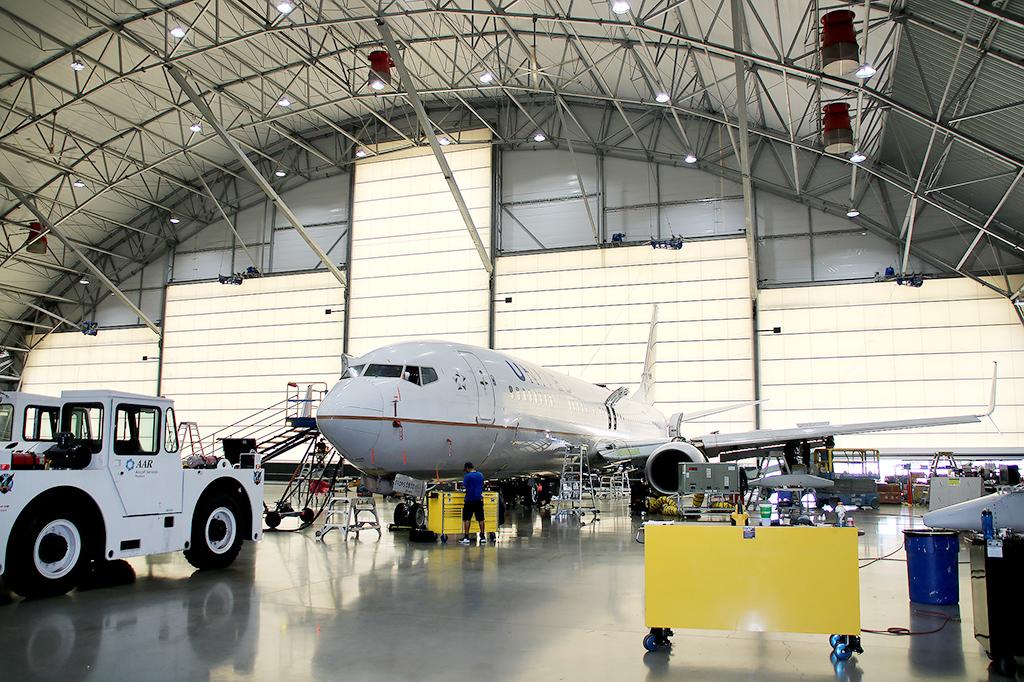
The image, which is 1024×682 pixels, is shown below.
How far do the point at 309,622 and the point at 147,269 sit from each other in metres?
36.1

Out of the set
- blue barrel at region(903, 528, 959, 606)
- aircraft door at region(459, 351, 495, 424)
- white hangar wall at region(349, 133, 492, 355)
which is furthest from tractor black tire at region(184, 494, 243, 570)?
white hangar wall at region(349, 133, 492, 355)

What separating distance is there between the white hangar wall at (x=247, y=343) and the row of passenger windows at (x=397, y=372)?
68.3 feet

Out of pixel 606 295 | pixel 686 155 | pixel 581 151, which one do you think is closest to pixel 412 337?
pixel 606 295

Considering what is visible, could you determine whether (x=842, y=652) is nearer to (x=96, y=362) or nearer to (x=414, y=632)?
(x=414, y=632)

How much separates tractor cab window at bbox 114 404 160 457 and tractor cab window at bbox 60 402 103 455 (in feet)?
1.24

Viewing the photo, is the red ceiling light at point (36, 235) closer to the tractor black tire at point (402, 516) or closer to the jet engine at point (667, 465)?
the tractor black tire at point (402, 516)

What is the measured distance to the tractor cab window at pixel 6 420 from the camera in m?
8.74

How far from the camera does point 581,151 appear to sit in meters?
31.3

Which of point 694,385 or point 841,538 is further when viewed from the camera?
point 694,385

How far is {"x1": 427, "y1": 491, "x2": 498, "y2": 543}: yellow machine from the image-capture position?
491 inches

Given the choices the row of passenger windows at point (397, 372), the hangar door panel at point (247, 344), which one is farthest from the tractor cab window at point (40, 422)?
the hangar door panel at point (247, 344)

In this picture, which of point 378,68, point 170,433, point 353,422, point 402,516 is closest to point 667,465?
point 402,516

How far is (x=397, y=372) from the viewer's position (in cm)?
1230

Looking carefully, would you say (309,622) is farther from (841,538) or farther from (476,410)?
(476,410)
